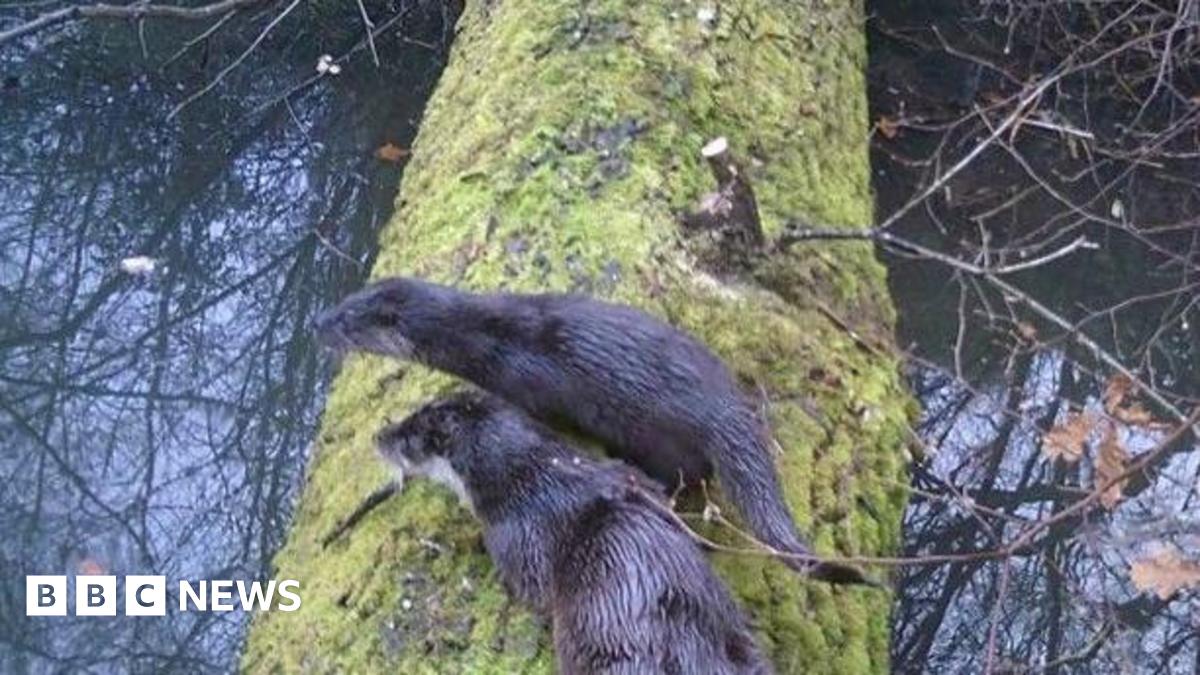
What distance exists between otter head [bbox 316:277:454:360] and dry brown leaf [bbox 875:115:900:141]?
2.54 metres

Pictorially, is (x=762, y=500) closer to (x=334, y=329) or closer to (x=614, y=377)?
(x=614, y=377)

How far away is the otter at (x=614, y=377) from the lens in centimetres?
198

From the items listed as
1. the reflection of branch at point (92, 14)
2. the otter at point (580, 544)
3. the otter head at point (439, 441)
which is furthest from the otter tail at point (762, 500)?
the reflection of branch at point (92, 14)

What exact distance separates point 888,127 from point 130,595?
2488 mm

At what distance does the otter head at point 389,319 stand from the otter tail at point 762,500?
1.45 ft

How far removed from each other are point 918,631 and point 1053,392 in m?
0.94

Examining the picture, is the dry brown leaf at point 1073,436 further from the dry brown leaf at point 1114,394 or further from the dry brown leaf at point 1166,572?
the dry brown leaf at point 1166,572

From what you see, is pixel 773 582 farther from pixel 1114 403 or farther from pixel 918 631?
pixel 918 631

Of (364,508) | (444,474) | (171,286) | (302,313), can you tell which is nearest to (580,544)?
(444,474)

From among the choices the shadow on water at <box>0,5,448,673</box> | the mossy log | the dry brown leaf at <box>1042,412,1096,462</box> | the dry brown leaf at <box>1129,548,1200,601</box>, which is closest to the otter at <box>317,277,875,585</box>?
the mossy log

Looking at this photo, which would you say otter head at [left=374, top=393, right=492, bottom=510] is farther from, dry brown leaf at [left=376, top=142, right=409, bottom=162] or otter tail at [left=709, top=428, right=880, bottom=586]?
dry brown leaf at [left=376, top=142, right=409, bottom=162]

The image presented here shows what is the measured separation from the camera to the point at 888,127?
181 inches

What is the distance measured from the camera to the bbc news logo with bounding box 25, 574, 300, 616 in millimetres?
3361

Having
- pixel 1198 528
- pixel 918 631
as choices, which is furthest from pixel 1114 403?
pixel 918 631
